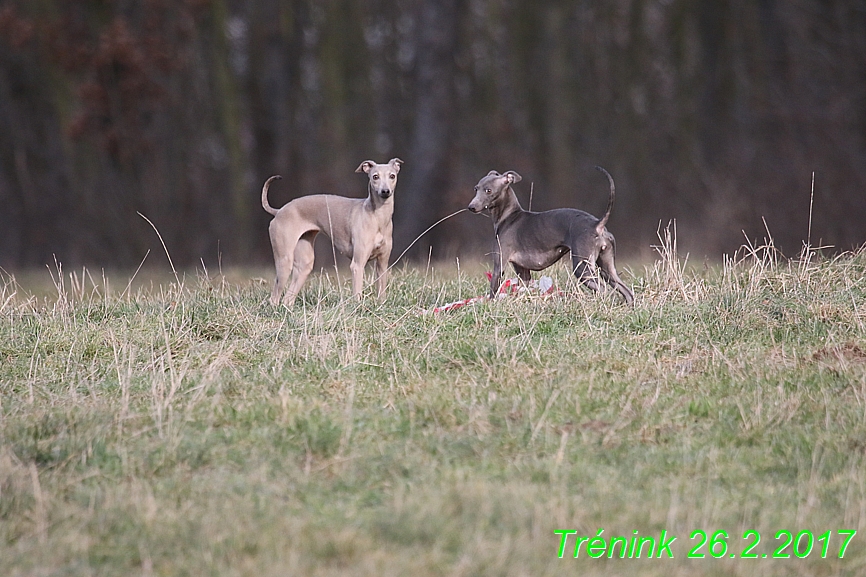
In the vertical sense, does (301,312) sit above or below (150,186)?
above

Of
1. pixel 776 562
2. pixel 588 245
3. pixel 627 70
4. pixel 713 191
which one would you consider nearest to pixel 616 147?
pixel 627 70

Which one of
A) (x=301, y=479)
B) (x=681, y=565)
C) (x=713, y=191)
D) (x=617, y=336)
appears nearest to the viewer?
(x=681, y=565)

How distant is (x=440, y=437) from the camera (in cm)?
508

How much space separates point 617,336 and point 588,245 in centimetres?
125

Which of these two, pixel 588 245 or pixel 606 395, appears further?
pixel 588 245

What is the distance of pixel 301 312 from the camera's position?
305 inches

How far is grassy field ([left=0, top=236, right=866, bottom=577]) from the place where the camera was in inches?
158

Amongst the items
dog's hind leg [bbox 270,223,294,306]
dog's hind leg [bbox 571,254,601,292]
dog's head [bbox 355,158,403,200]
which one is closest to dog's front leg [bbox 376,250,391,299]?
dog's head [bbox 355,158,403,200]

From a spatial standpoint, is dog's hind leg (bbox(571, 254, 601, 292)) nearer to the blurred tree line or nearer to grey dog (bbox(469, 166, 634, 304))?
grey dog (bbox(469, 166, 634, 304))

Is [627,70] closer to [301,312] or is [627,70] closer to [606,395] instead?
[301,312]

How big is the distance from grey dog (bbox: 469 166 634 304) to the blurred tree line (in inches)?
331

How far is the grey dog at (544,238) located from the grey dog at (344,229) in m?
0.80

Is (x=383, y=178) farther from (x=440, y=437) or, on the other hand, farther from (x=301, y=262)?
(x=440, y=437)

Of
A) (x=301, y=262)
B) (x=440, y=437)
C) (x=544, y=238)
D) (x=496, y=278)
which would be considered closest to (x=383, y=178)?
(x=301, y=262)
